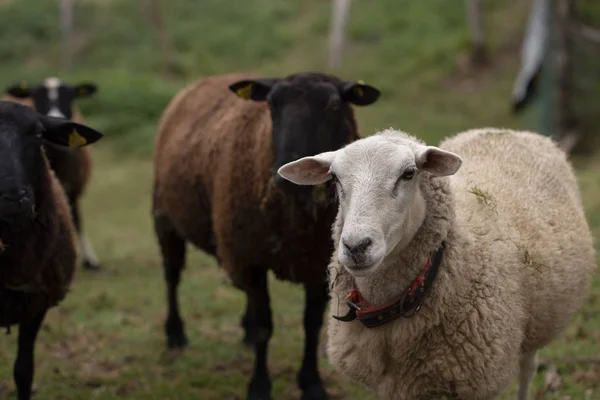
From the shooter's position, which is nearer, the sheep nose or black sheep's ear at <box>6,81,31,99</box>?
the sheep nose

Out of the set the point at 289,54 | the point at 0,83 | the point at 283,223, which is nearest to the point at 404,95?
the point at 289,54

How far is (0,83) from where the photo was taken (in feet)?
67.3

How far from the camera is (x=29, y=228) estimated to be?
16.2 ft

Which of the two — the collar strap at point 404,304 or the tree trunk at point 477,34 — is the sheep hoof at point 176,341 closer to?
the collar strap at point 404,304

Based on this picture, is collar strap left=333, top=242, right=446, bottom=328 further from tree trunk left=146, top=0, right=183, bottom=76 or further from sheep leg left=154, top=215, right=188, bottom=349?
tree trunk left=146, top=0, right=183, bottom=76

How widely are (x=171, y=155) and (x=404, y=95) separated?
1291 centimetres

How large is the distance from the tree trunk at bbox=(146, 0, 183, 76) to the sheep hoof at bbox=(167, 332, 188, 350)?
52.1ft

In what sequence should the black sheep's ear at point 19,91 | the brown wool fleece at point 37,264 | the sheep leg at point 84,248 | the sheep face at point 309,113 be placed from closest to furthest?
the brown wool fleece at point 37,264, the sheep face at point 309,113, the black sheep's ear at point 19,91, the sheep leg at point 84,248

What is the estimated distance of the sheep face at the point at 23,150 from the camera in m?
4.43

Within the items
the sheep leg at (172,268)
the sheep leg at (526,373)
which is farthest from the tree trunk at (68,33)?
the sheep leg at (526,373)

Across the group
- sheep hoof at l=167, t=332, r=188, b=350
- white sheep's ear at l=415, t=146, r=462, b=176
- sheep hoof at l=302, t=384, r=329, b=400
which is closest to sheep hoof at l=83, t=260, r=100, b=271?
sheep hoof at l=167, t=332, r=188, b=350

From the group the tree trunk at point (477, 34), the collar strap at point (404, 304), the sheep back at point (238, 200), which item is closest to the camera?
the collar strap at point (404, 304)

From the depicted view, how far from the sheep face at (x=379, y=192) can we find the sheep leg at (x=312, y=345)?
189 centimetres

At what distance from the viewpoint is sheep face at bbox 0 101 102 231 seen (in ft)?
14.5
